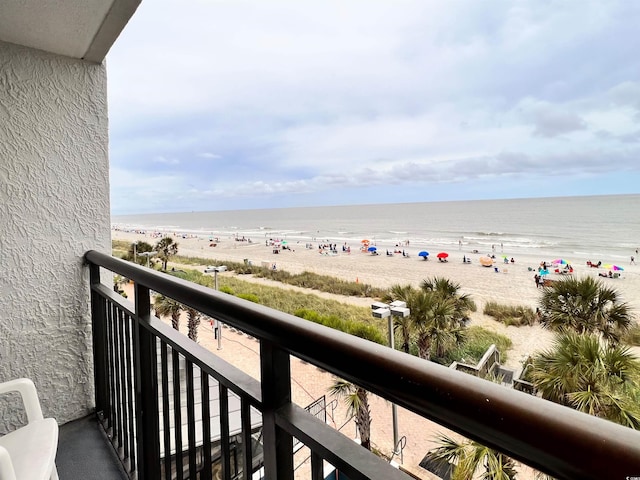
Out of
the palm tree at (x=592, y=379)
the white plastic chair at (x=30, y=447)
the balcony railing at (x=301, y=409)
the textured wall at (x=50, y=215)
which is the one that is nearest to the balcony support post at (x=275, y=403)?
the balcony railing at (x=301, y=409)

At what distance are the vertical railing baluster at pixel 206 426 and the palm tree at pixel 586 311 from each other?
656cm

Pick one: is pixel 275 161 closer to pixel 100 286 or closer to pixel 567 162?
pixel 567 162

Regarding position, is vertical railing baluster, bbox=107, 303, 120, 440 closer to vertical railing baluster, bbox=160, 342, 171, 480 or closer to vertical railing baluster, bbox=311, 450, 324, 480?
vertical railing baluster, bbox=160, 342, 171, 480

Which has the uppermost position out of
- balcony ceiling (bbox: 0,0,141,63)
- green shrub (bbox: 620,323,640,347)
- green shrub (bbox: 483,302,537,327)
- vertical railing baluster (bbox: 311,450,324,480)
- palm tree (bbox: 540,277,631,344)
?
balcony ceiling (bbox: 0,0,141,63)

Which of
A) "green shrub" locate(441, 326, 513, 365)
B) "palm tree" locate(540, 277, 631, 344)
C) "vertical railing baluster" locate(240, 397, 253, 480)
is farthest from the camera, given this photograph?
"green shrub" locate(441, 326, 513, 365)

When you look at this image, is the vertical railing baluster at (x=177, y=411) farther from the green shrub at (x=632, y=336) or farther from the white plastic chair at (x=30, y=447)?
the green shrub at (x=632, y=336)

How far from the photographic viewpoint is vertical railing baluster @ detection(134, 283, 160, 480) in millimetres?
1075

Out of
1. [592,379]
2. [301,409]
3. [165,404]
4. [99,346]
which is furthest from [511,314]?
[301,409]

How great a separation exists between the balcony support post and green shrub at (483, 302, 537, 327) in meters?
8.61

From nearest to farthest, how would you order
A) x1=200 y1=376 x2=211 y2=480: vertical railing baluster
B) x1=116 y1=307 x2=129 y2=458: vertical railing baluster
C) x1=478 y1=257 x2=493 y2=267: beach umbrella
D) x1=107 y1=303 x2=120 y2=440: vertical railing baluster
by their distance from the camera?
x1=200 y1=376 x2=211 y2=480: vertical railing baluster → x1=116 y1=307 x2=129 y2=458: vertical railing baluster → x1=107 y1=303 x2=120 y2=440: vertical railing baluster → x1=478 y1=257 x2=493 y2=267: beach umbrella

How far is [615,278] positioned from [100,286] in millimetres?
13082

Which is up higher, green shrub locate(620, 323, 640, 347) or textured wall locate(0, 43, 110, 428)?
textured wall locate(0, 43, 110, 428)

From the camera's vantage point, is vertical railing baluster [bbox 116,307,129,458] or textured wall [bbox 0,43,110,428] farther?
textured wall [bbox 0,43,110,428]

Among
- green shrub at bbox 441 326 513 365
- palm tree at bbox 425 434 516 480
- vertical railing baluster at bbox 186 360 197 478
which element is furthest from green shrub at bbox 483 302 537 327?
vertical railing baluster at bbox 186 360 197 478
